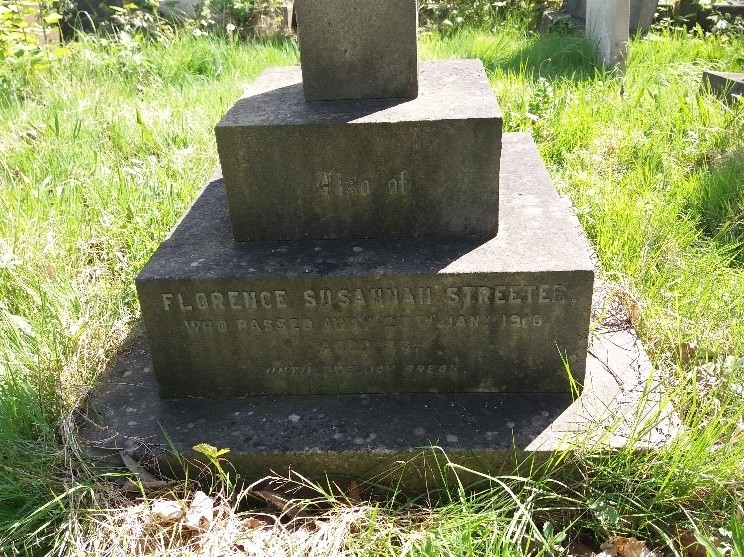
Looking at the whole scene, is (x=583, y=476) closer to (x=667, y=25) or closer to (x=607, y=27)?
(x=607, y=27)

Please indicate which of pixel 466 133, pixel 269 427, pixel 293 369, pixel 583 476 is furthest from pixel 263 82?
pixel 583 476

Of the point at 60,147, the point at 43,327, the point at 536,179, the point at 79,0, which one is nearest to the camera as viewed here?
the point at 43,327

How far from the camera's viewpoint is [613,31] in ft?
15.8

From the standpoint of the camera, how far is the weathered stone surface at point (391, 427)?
6.25ft

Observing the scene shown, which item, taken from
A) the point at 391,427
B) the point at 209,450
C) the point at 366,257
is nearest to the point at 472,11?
the point at 366,257

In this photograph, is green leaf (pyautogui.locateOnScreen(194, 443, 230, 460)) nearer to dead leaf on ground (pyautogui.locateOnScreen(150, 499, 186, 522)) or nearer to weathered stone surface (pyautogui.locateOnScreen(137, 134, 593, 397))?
dead leaf on ground (pyautogui.locateOnScreen(150, 499, 186, 522))

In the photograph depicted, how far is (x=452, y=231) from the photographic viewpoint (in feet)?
6.87

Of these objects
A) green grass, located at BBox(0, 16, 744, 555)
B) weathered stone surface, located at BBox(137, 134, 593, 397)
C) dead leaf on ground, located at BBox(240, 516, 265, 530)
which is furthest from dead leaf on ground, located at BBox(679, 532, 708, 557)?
dead leaf on ground, located at BBox(240, 516, 265, 530)

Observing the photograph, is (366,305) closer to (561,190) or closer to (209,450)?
(209,450)

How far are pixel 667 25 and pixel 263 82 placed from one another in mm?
4976

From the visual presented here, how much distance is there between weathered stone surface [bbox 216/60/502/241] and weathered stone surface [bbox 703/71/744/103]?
9.00ft

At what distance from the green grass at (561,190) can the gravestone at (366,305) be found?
0.60 ft

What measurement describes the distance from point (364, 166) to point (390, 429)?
2.53ft

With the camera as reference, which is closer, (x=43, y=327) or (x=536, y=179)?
(x=43, y=327)
